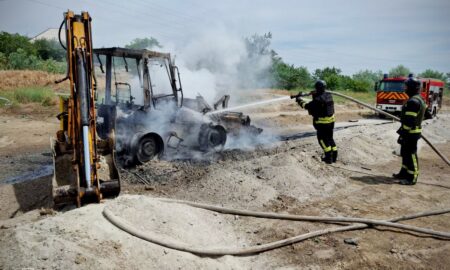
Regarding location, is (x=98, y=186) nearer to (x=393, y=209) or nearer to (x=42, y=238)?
(x=42, y=238)

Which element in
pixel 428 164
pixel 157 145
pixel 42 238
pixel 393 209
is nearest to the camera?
pixel 42 238

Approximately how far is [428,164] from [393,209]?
449 centimetres

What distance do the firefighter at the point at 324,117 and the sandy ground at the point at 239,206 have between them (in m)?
0.36

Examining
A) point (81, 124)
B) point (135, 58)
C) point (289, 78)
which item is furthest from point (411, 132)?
point (289, 78)

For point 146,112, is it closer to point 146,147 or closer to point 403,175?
point 146,147

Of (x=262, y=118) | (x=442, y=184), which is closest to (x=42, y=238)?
(x=442, y=184)

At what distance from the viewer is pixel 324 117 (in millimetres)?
8133

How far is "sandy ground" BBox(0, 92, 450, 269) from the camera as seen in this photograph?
12.3ft

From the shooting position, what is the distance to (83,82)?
5066 mm

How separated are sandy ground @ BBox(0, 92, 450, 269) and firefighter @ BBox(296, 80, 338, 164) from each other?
0.36 meters

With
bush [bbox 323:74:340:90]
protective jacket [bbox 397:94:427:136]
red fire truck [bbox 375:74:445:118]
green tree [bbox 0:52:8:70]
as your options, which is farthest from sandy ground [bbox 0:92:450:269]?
bush [bbox 323:74:340:90]

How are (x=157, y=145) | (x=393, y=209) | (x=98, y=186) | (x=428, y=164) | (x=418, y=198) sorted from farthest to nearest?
(x=428, y=164) < (x=157, y=145) < (x=418, y=198) < (x=393, y=209) < (x=98, y=186)

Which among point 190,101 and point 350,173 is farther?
point 190,101

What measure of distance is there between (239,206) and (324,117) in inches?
138
